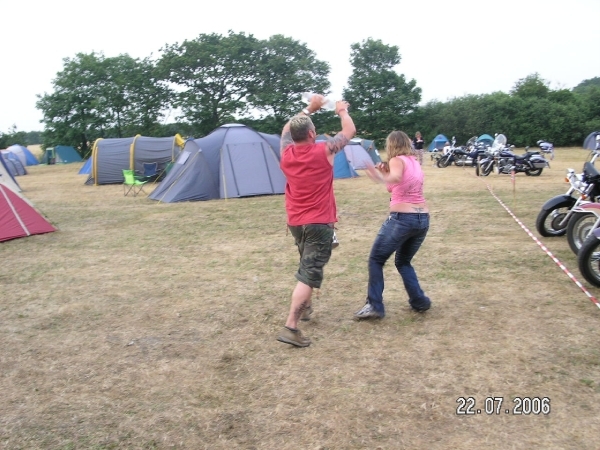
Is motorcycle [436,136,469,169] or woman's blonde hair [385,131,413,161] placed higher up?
woman's blonde hair [385,131,413,161]

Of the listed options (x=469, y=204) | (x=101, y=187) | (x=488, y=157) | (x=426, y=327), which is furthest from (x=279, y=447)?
(x=101, y=187)

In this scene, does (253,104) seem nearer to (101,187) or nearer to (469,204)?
(101,187)

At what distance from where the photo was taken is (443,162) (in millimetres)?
22922

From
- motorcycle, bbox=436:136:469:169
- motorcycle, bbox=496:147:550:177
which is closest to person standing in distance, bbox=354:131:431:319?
motorcycle, bbox=496:147:550:177

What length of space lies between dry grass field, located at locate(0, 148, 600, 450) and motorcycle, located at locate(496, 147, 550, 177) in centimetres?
1051

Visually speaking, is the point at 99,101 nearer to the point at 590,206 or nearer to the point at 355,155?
the point at 355,155

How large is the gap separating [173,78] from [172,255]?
35.4 metres

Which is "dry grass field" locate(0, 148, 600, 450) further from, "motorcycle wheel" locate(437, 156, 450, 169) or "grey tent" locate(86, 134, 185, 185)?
"motorcycle wheel" locate(437, 156, 450, 169)

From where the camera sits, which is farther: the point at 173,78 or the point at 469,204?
the point at 173,78

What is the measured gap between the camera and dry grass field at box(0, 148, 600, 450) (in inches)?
113

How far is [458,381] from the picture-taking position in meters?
3.31

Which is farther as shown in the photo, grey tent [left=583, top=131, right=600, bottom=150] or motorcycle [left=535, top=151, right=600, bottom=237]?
grey tent [left=583, top=131, right=600, bottom=150]

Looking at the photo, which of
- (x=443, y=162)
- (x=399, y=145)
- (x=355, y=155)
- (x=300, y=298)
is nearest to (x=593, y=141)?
(x=399, y=145)
